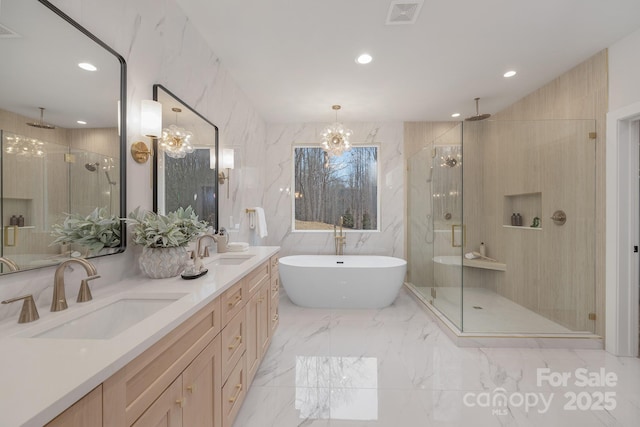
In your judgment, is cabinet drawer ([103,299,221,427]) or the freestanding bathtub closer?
cabinet drawer ([103,299,221,427])

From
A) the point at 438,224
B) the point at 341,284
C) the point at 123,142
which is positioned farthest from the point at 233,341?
the point at 438,224

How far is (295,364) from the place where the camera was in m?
2.16

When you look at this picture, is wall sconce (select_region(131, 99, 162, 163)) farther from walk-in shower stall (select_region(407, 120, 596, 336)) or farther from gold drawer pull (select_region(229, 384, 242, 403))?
walk-in shower stall (select_region(407, 120, 596, 336))

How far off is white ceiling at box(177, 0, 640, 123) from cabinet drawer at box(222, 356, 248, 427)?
7.83 feet

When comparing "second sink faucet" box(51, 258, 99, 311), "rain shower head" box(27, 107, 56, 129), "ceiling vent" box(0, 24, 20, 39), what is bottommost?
"second sink faucet" box(51, 258, 99, 311)

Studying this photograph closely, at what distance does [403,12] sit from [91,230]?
234cm

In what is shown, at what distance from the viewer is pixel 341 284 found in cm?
326

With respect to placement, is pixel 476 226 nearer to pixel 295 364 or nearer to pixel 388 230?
pixel 388 230

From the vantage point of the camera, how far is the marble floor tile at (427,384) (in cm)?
163

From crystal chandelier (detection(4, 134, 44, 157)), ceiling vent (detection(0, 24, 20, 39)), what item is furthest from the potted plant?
ceiling vent (detection(0, 24, 20, 39))

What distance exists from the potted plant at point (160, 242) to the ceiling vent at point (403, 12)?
200 cm

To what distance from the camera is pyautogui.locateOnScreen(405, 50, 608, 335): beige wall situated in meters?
2.47

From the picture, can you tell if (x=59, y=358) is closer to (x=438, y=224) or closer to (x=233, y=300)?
(x=233, y=300)

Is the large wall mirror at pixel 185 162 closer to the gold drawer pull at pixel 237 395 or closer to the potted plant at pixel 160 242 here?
the potted plant at pixel 160 242
